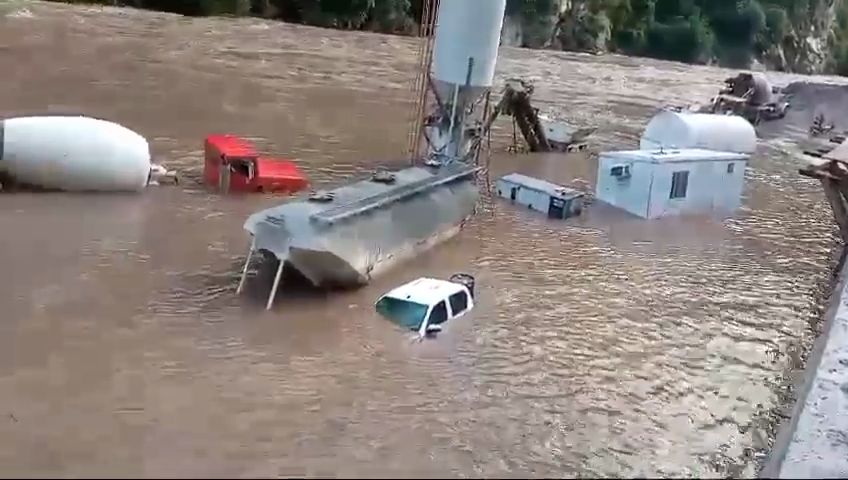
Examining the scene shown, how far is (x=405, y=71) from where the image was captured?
28.4m

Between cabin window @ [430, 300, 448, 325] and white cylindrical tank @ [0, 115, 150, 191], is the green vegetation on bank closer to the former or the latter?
white cylindrical tank @ [0, 115, 150, 191]

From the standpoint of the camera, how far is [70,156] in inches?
625

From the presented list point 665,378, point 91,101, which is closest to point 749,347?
point 665,378

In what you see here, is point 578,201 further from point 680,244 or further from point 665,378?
point 665,378

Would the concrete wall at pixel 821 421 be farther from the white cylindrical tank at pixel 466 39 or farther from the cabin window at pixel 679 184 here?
the white cylindrical tank at pixel 466 39

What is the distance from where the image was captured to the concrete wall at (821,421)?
8164 mm

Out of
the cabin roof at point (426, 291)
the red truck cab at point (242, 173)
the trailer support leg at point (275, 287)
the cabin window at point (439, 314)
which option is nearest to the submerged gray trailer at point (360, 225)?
the trailer support leg at point (275, 287)

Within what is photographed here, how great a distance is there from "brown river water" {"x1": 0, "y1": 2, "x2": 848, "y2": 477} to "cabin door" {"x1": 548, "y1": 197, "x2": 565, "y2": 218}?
33 cm

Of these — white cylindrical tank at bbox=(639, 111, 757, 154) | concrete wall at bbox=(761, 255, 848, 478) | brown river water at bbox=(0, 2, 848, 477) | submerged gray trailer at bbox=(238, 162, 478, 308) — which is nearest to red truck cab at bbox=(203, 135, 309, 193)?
brown river water at bbox=(0, 2, 848, 477)

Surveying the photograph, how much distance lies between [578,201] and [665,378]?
6318 mm

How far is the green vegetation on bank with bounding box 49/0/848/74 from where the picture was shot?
40188 millimetres

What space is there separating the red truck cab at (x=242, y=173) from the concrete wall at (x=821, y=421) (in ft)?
28.5

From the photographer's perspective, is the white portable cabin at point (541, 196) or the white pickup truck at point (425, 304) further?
the white portable cabin at point (541, 196)

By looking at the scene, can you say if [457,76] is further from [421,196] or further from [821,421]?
[821,421]
